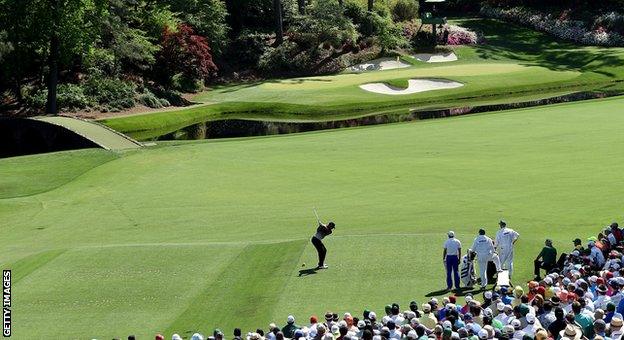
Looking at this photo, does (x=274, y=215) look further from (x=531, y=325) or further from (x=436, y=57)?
(x=436, y=57)

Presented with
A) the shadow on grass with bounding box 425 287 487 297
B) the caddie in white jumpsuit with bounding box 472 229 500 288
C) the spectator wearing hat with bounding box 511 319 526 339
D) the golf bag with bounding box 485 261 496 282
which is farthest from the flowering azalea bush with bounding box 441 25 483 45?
the spectator wearing hat with bounding box 511 319 526 339

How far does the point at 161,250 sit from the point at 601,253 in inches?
516

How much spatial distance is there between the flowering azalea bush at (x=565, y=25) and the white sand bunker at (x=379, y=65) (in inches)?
807

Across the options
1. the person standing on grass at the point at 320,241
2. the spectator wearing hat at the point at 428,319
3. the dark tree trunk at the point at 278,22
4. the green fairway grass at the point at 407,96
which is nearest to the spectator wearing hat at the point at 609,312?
the spectator wearing hat at the point at 428,319

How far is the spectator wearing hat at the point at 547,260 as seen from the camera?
26.2 meters

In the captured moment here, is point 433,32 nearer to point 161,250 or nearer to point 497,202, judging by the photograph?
point 497,202

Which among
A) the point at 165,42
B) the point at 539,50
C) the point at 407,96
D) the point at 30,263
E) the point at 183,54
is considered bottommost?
the point at 407,96

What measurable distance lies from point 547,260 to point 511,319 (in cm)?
713

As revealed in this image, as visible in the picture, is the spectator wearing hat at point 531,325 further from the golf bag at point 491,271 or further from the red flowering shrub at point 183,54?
the red flowering shrub at point 183,54

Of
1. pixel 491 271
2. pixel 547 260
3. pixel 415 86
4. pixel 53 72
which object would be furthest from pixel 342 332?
pixel 415 86

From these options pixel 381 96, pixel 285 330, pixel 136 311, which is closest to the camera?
pixel 285 330

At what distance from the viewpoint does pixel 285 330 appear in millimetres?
20891

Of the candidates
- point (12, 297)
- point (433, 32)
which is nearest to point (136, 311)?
point (12, 297)

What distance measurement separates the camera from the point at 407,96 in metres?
72.4
